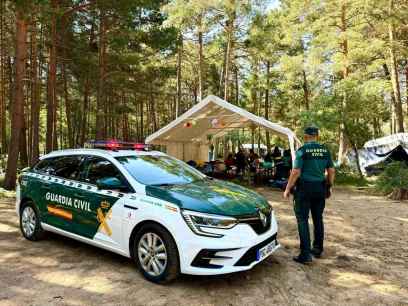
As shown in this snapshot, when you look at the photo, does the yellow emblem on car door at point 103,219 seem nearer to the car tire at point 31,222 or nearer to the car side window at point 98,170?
the car side window at point 98,170

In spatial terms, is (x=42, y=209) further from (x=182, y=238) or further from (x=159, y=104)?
(x=159, y=104)

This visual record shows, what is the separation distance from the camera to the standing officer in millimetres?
4785

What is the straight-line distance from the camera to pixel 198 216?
385 cm

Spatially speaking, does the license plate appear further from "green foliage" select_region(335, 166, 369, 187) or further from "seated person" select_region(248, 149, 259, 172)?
"green foliage" select_region(335, 166, 369, 187)

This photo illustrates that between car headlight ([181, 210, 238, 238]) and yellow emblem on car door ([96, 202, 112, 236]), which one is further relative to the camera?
yellow emblem on car door ([96, 202, 112, 236])

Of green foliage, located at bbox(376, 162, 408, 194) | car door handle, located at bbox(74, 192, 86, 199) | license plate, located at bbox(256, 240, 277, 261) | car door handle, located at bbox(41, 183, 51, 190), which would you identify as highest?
car door handle, located at bbox(41, 183, 51, 190)

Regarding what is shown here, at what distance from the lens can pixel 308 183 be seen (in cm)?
478

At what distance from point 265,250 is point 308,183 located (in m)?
1.13

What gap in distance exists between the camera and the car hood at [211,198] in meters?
3.96

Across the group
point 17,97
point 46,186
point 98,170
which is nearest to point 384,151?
point 98,170

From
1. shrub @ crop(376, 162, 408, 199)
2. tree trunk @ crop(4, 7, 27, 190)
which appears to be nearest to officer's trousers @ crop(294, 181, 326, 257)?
shrub @ crop(376, 162, 408, 199)

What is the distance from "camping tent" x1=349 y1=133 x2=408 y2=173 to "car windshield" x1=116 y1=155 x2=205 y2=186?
13.1 m

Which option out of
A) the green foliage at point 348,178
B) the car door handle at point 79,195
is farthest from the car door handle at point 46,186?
the green foliage at point 348,178

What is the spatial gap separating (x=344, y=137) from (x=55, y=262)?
15201mm
